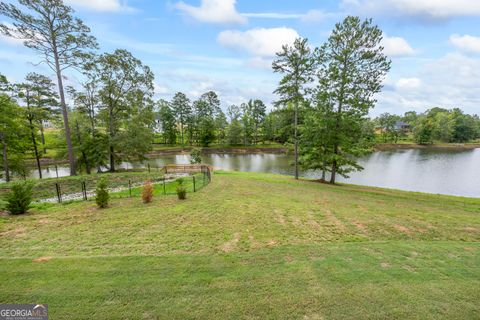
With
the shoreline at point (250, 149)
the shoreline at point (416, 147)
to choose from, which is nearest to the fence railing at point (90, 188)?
the shoreline at point (250, 149)

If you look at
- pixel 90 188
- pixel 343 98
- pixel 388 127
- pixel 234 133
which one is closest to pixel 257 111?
pixel 234 133

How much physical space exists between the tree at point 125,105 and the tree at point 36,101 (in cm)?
503

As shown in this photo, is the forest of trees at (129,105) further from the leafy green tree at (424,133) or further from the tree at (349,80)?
the leafy green tree at (424,133)

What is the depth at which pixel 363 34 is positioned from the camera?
13.1m

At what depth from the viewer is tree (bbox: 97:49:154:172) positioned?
17.6 meters

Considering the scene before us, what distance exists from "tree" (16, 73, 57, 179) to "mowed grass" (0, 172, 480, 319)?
16.4 metres

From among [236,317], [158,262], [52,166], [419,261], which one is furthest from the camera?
[52,166]

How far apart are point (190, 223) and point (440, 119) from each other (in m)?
86.4

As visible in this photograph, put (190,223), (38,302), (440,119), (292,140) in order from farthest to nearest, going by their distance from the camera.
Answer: (440,119) → (292,140) → (190,223) → (38,302)

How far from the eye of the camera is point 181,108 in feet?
174

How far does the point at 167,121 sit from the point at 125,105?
3393 cm

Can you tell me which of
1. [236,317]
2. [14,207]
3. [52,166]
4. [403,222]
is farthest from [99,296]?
[52,166]

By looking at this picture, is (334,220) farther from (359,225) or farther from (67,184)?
(67,184)

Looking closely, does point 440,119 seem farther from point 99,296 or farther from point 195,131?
point 99,296
